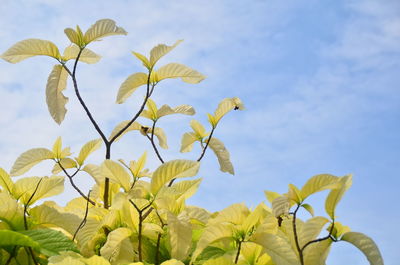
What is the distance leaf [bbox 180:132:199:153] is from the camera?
206cm

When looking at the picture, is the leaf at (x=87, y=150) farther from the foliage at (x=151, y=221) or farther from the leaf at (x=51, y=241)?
the leaf at (x=51, y=241)

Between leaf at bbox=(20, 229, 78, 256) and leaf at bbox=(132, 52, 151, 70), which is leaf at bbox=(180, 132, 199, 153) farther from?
leaf at bbox=(20, 229, 78, 256)

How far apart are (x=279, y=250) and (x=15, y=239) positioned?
0.64 meters

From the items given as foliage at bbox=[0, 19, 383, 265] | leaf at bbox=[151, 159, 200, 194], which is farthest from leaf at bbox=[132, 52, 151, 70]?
leaf at bbox=[151, 159, 200, 194]

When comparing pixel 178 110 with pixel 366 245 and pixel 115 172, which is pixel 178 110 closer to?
pixel 115 172

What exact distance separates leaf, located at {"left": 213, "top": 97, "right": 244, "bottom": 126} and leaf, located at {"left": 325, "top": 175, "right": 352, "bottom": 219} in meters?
0.59

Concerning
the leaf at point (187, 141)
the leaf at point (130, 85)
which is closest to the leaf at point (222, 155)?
the leaf at point (187, 141)

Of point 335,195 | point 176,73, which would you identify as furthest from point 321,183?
point 176,73

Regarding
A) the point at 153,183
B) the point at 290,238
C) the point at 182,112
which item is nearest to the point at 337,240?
the point at 290,238

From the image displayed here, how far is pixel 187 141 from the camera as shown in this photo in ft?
6.77

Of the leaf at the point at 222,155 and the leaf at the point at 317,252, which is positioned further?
the leaf at the point at 222,155

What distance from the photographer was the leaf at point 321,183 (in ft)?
4.33

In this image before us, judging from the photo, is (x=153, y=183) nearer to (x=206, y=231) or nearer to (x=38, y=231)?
(x=206, y=231)

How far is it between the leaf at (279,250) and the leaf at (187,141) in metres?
0.82
